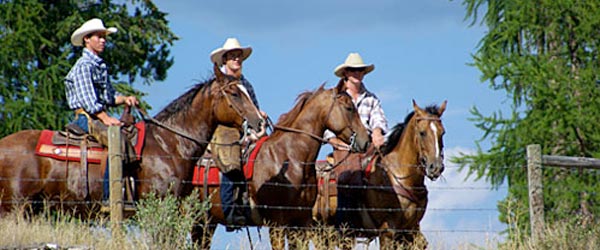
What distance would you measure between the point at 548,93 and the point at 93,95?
16290 millimetres

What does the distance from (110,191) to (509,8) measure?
1833 cm

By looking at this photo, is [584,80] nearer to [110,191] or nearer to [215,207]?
[215,207]

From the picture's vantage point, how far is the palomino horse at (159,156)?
411 inches

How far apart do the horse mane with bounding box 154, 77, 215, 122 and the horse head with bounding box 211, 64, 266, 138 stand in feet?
0.72

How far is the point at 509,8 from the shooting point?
26.6 m

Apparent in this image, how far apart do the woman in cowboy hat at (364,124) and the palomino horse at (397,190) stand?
0.07 metres

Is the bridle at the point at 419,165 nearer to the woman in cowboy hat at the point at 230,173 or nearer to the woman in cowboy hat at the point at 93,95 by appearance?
the woman in cowboy hat at the point at 230,173

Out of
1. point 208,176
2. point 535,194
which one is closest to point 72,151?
point 208,176

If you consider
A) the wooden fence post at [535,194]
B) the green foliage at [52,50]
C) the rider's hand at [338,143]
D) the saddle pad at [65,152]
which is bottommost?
the wooden fence post at [535,194]

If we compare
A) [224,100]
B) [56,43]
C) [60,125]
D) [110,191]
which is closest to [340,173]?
[224,100]

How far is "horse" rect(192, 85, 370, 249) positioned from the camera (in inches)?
442

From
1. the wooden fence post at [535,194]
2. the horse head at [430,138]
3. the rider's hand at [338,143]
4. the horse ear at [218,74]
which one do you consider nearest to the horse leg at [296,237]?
the rider's hand at [338,143]

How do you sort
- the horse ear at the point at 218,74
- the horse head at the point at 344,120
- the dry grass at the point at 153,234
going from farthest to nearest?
the horse head at the point at 344,120 → the horse ear at the point at 218,74 → the dry grass at the point at 153,234

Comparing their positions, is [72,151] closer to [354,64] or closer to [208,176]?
[208,176]
